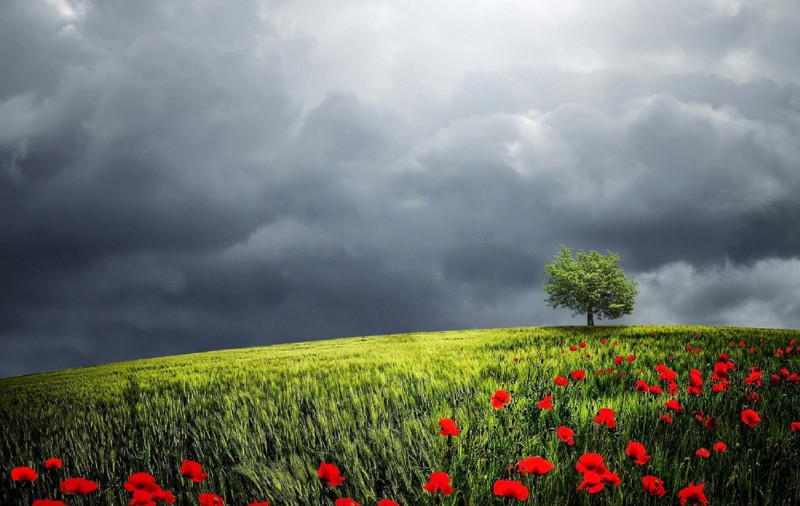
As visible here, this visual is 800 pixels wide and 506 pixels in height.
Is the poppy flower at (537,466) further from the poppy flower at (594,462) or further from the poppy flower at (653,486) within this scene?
the poppy flower at (653,486)

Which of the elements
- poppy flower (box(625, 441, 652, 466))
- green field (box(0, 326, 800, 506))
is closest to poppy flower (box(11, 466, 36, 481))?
green field (box(0, 326, 800, 506))

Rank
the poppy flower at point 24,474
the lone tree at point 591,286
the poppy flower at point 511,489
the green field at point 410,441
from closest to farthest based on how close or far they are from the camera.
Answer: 1. the poppy flower at point 511,489
2. the poppy flower at point 24,474
3. the green field at point 410,441
4. the lone tree at point 591,286

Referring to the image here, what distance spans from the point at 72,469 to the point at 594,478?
13.4 ft

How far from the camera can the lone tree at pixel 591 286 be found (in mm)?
29172

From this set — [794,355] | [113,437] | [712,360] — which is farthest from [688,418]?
[794,355]

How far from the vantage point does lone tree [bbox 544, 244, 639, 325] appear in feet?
95.7

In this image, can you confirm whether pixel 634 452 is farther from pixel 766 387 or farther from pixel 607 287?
pixel 607 287

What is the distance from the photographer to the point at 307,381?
258 inches

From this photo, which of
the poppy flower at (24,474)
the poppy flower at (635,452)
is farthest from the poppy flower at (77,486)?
the poppy flower at (635,452)

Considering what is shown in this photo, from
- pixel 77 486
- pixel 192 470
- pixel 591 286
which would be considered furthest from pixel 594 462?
pixel 591 286

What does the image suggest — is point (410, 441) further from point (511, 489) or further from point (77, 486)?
point (77, 486)

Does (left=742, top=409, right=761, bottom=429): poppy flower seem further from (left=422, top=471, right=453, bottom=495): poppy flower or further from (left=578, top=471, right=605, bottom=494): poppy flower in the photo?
(left=422, top=471, right=453, bottom=495): poppy flower

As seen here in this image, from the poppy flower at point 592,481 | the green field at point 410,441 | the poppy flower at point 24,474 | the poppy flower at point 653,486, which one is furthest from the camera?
the green field at point 410,441

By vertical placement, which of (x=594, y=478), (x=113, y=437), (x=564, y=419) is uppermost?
(x=594, y=478)
